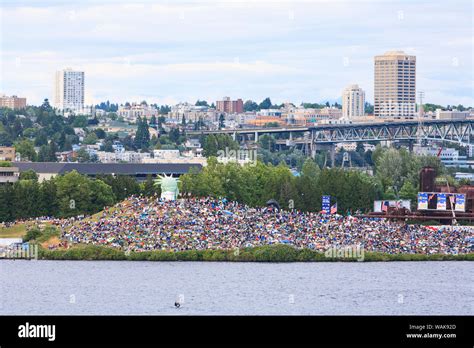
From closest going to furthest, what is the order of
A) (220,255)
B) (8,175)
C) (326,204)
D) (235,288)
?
(235,288), (220,255), (326,204), (8,175)

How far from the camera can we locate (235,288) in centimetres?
6291

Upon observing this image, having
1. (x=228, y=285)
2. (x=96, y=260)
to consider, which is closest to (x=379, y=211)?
(x=96, y=260)

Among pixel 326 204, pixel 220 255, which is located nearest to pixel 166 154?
pixel 326 204

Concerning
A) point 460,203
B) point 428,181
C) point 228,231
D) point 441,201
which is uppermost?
point 428,181

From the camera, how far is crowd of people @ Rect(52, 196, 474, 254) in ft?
257

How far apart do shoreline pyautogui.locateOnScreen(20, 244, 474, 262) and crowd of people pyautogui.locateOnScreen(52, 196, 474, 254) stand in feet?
2.22

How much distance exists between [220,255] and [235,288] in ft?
45.4

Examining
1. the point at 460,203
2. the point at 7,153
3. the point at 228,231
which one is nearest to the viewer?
the point at 228,231

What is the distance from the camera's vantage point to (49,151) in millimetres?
180500

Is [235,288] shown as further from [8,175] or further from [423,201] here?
[8,175]

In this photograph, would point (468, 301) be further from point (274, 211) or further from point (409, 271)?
point (274, 211)

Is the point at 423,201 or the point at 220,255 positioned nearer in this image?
the point at 220,255

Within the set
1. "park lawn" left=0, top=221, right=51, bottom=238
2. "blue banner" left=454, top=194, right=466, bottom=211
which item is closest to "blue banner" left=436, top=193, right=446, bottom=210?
"blue banner" left=454, top=194, right=466, bottom=211
